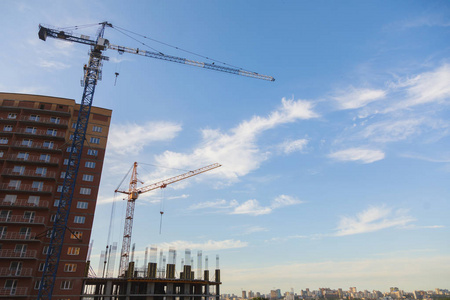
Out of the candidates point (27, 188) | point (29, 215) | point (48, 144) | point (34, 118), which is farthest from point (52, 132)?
point (29, 215)

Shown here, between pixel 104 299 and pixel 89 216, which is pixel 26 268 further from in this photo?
pixel 104 299

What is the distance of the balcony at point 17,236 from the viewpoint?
51938mm

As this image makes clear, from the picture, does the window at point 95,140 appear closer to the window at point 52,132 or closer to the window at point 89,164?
the window at point 89,164

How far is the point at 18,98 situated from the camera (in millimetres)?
62750

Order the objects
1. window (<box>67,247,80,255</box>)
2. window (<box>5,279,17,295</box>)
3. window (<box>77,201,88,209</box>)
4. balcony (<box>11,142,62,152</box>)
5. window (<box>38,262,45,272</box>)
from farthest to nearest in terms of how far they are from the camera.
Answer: window (<box>77,201,88,209</box>) < balcony (<box>11,142,62,152</box>) < window (<box>67,247,80,255</box>) < window (<box>38,262,45,272</box>) < window (<box>5,279,17,295</box>)

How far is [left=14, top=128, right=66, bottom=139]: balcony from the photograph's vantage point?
197ft

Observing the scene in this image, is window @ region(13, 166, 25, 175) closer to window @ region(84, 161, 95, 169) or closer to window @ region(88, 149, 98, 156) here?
window @ region(84, 161, 95, 169)

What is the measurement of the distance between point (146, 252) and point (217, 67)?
68005 mm

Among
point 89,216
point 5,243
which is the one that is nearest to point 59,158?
point 89,216

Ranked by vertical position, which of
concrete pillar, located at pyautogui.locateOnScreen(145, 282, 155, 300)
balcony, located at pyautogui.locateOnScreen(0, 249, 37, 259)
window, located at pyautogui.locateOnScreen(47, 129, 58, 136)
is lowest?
concrete pillar, located at pyautogui.locateOnScreen(145, 282, 155, 300)

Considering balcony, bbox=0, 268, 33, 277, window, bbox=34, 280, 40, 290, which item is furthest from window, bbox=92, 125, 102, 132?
window, bbox=34, 280, 40, 290

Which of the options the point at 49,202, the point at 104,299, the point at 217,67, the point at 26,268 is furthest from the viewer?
the point at 217,67

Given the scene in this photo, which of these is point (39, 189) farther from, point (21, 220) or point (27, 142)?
point (27, 142)

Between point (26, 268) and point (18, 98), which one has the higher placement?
point (18, 98)
